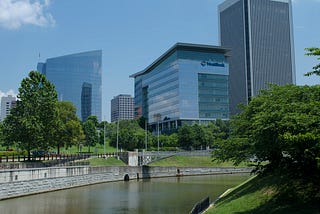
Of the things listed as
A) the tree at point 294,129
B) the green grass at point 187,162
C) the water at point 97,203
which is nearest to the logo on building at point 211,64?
the green grass at point 187,162

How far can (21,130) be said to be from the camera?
59875 millimetres

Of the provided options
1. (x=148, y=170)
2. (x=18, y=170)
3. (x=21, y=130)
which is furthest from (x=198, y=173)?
(x=18, y=170)

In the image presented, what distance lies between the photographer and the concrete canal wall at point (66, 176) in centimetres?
4672

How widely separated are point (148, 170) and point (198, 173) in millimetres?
16089

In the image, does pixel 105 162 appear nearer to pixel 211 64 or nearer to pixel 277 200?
pixel 277 200

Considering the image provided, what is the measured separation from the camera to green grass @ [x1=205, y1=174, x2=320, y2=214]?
22031 mm

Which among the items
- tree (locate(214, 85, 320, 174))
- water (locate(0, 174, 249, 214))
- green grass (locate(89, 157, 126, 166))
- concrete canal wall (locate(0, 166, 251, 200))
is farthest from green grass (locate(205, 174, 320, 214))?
green grass (locate(89, 157, 126, 166))

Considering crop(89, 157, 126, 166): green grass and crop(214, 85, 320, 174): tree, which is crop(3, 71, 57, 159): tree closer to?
crop(89, 157, 126, 166): green grass

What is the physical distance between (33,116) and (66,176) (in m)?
10.8

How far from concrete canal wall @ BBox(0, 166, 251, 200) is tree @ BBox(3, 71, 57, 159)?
22.0 ft

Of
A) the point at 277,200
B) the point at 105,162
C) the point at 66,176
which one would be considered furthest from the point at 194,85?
the point at 277,200

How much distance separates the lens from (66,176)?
60750 mm

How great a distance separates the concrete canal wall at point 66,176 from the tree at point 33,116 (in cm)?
671

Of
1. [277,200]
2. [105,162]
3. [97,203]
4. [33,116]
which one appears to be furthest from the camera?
[105,162]
